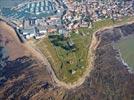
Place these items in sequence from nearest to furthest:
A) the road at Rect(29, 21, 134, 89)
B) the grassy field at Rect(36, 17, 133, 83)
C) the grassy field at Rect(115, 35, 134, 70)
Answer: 1. the road at Rect(29, 21, 134, 89)
2. the grassy field at Rect(36, 17, 133, 83)
3. the grassy field at Rect(115, 35, 134, 70)

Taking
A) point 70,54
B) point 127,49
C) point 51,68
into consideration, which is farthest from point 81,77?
point 127,49

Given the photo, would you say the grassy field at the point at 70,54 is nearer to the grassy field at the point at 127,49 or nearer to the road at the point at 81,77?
the road at the point at 81,77

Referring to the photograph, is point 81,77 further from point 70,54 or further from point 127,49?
point 127,49

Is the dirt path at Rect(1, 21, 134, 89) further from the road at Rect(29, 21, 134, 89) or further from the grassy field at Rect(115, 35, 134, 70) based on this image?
the grassy field at Rect(115, 35, 134, 70)

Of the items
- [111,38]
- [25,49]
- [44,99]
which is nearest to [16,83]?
[44,99]

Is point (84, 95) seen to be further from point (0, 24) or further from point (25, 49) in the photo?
point (0, 24)

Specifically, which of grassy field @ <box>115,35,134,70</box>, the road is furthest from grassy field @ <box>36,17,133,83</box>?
grassy field @ <box>115,35,134,70</box>
